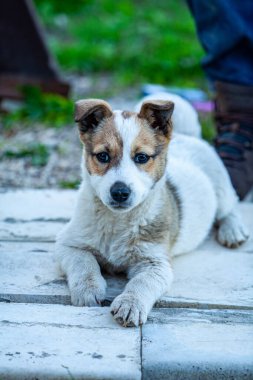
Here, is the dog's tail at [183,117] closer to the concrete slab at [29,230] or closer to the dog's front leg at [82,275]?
the concrete slab at [29,230]

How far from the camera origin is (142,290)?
3117 mm

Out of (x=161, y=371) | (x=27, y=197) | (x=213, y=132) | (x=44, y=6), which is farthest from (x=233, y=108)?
Answer: (x=44, y=6)

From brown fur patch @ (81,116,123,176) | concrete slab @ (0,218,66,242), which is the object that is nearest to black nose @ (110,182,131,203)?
brown fur patch @ (81,116,123,176)

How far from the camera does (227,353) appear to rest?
9.10 ft

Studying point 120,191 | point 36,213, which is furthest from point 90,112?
point 36,213

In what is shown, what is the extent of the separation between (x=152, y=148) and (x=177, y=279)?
667 millimetres

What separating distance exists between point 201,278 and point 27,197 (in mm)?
1482

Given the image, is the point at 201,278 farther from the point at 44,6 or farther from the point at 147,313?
the point at 44,6

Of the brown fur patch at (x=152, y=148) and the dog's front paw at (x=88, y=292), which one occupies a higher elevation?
the brown fur patch at (x=152, y=148)

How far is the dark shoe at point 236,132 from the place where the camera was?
484 centimetres

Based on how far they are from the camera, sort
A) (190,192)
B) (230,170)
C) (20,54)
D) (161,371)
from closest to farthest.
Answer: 1. (161,371)
2. (190,192)
3. (230,170)
4. (20,54)

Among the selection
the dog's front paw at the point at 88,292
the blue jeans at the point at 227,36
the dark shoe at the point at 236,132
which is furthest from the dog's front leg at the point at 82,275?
the blue jeans at the point at 227,36

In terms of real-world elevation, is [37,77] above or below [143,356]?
below

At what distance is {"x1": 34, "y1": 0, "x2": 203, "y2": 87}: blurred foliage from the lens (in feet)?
26.5
